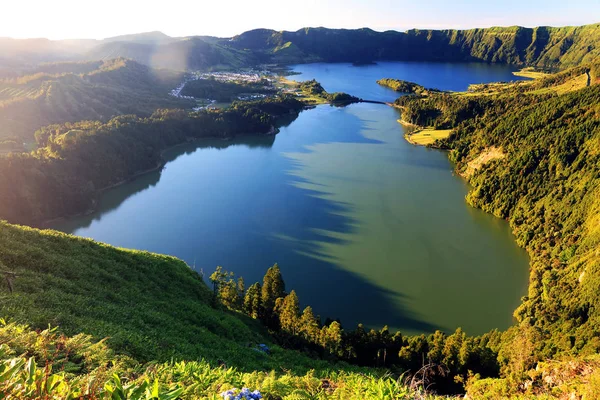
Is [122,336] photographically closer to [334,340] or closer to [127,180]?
[334,340]

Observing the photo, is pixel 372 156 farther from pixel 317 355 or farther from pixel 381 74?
pixel 381 74

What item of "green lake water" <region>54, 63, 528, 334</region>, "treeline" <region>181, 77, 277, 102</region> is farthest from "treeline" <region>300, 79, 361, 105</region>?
"green lake water" <region>54, 63, 528, 334</region>

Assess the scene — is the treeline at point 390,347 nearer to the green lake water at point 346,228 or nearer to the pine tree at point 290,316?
the pine tree at point 290,316

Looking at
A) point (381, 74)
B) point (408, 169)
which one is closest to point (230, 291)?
point (408, 169)

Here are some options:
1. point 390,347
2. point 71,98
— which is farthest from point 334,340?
point 71,98

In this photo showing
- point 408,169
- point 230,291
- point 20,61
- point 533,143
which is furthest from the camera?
point 20,61

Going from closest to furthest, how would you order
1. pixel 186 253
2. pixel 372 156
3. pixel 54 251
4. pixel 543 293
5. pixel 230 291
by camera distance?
1. pixel 54 251
2. pixel 230 291
3. pixel 543 293
4. pixel 186 253
5. pixel 372 156
